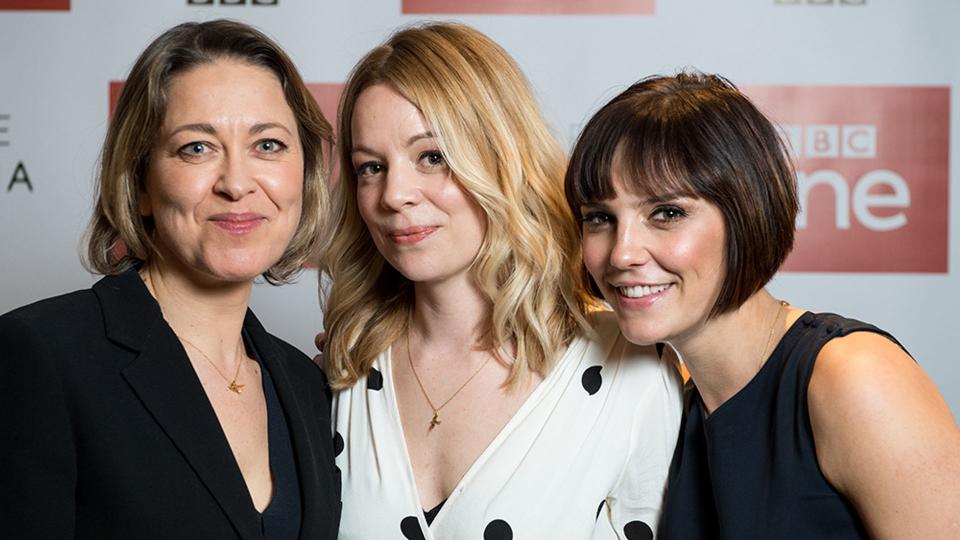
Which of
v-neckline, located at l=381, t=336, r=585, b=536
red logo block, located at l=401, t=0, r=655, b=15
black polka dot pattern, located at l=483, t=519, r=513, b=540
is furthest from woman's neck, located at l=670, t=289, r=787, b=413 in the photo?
red logo block, located at l=401, t=0, r=655, b=15

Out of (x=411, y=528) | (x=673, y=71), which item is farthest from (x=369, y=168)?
(x=673, y=71)

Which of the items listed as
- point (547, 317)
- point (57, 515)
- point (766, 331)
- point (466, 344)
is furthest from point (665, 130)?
point (57, 515)

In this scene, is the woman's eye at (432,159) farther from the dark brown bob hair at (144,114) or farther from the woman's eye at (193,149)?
the woman's eye at (193,149)

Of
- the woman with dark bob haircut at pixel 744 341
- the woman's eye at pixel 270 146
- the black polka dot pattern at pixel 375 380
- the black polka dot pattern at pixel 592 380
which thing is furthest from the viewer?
the black polka dot pattern at pixel 375 380

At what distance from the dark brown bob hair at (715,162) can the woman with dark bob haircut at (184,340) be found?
0.53 m

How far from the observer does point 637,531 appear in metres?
1.86

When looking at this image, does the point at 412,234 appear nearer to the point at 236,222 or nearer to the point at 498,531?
the point at 236,222

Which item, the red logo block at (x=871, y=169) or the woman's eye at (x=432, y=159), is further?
the red logo block at (x=871, y=169)

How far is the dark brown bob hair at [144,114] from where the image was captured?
5.61ft

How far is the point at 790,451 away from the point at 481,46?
2.97 feet

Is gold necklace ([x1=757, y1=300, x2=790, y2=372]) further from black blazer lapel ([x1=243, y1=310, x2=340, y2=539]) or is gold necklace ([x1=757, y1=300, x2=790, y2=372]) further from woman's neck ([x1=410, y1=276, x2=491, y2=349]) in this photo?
black blazer lapel ([x1=243, y1=310, x2=340, y2=539])

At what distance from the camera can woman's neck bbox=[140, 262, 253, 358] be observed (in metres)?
1.78

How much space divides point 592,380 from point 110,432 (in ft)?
2.70

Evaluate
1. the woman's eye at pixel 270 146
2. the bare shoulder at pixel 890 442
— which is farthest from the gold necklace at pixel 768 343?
the woman's eye at pixel 270 146
